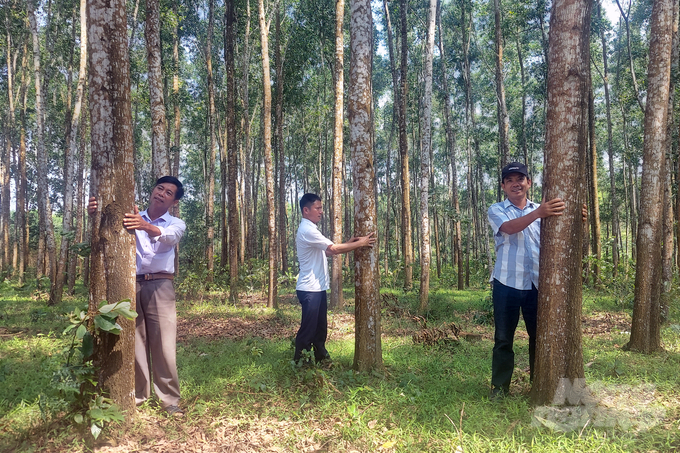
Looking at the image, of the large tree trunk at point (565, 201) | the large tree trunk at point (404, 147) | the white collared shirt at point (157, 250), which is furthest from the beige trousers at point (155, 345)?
the large tree trunk at point (404, 147)

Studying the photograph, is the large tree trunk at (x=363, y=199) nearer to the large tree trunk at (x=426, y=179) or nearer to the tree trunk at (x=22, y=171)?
the large tree trunk at (x=426, y=179)

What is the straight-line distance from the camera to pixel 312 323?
400 cm

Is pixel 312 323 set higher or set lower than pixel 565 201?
lower

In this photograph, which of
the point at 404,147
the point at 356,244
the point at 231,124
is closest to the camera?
the point at 356,244

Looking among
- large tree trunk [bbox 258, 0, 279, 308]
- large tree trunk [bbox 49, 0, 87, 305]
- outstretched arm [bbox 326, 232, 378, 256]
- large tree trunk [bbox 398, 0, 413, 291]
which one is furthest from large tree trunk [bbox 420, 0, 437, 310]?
large tree trunk [bbox 49, 0, 87, 305]

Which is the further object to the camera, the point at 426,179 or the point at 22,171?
the point at 22,171

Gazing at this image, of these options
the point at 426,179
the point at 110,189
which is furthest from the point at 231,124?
the point at 110,189

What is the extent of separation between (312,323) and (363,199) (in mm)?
1456

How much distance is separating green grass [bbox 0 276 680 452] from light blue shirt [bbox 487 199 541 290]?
40.4 inches

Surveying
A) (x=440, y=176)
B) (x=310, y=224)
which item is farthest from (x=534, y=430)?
(x=440, y=176)

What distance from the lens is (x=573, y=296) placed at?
9.27 ft

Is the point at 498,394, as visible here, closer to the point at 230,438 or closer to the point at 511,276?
the point at 511,276

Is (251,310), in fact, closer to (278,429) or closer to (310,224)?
(310,224)

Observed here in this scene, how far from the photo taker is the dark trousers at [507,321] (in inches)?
126
